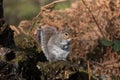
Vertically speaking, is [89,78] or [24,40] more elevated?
[24,40]

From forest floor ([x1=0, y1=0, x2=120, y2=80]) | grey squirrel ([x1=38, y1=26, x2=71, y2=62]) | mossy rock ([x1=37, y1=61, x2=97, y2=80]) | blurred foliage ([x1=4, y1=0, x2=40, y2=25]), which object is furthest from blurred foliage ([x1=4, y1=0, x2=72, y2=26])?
mossy rock ([x1=37, y1=61, x2=97, y2=80])

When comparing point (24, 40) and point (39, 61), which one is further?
point (24, 40)

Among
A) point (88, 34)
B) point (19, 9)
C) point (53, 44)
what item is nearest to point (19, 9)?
→ point (19, 9)

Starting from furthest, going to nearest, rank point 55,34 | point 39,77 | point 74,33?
1. point 74,33
2. point 55,34
3. point 39,77

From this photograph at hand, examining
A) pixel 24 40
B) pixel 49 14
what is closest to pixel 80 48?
pixel 49 14

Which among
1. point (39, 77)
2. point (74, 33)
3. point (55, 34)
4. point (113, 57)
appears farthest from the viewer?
point (74, 33)

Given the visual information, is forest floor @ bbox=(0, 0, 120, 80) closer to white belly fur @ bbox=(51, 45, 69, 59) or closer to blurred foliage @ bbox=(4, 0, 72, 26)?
white belly fur @ bbox=(51, 45, 69, 59)

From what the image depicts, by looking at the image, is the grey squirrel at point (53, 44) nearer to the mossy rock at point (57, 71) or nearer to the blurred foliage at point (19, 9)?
the mossy rock at point (57, 71)

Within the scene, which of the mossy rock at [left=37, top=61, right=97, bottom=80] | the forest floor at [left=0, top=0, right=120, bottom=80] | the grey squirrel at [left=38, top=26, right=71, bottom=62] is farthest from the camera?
the forest floor at [left=0, top=0, right=120, bottom=80]

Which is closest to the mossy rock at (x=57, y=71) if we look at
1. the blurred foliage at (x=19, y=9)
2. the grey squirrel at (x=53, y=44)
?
the grey squirrel at (x=53, y=44)

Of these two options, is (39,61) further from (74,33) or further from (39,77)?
(74,33)
